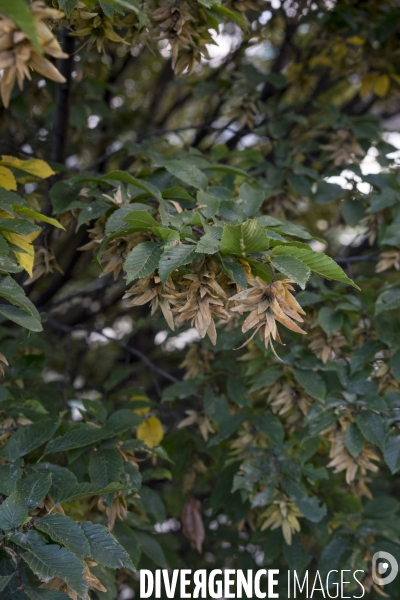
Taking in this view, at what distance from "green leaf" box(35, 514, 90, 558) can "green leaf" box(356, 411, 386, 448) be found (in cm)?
80

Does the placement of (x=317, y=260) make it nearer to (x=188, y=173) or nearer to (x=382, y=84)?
A: (x=188, y=173)

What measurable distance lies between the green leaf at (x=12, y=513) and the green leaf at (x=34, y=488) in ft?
0.14

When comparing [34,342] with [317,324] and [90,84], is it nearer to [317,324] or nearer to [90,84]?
[317,324]

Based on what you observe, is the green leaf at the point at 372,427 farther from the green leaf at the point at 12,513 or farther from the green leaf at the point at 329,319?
the green leaf at the point at 12,513

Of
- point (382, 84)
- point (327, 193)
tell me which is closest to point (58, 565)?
point (327, 193)

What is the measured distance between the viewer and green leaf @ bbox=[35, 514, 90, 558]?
1160 mm

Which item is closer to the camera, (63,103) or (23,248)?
(23,248)

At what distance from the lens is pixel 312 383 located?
5.62 feet

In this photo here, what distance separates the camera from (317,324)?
1.81 meters

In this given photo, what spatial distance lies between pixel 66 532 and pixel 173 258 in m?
0.56

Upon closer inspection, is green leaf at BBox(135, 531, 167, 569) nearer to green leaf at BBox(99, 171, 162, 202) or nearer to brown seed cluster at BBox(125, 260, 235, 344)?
brown seed cluster at BBox(125, 260, 235, 344)

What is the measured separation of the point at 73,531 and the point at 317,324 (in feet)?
3.08

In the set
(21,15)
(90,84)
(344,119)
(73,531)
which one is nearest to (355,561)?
(73,531)

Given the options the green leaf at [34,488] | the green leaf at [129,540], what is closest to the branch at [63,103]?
the green leaf at [34,488]
